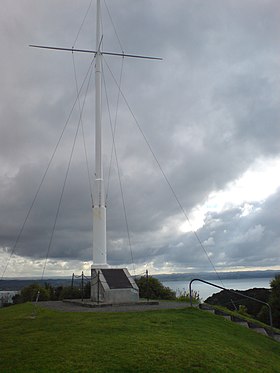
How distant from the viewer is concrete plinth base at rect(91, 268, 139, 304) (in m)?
17.0

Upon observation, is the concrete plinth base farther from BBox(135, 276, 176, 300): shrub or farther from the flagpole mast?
BBox(135, 276, 176, 300): shrub

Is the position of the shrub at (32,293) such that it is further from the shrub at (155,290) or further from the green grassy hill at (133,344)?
the green grassy hill at (133,344)

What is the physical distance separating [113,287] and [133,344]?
336 inches

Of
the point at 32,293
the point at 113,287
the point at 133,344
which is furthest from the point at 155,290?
the point at 133,344

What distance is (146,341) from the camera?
30.1 feet

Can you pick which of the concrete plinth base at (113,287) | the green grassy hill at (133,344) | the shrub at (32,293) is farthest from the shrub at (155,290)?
the green grassy hill at (133,344)

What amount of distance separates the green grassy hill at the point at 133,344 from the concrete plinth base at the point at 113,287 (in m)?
3.93

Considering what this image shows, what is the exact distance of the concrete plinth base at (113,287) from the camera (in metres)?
17.0

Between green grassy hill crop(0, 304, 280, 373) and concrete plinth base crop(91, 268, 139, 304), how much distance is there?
393 centimetres

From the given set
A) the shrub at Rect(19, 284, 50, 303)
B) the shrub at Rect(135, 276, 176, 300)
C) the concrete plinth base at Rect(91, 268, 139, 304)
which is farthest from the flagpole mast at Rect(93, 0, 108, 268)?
the shrub at Rect(19, 284, 50, 303)

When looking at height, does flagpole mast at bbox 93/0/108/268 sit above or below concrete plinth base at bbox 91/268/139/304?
above

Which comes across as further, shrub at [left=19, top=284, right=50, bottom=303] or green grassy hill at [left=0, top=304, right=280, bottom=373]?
shrub at [left=19, top=284, right=50, bottom=303]

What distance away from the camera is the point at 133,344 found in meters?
8.91

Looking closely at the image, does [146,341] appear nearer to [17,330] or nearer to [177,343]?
[177,343]
